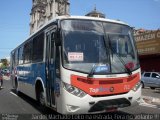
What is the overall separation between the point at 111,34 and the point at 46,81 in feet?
8.46

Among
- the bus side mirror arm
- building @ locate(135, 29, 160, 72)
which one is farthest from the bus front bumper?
building @ locate(135, 29, 160, 72)

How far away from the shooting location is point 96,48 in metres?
8.68

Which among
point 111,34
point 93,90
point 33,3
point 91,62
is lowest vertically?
point 93,90

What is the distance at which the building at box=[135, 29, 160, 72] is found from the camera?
37237 millimetres

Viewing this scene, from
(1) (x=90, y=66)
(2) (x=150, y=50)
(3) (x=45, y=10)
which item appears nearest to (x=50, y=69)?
(1) (x=90, y=66)

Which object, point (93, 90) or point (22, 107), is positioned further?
point (22, 107)

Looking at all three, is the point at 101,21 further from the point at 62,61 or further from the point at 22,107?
the point at 22,107

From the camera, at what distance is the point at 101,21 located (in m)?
9.23

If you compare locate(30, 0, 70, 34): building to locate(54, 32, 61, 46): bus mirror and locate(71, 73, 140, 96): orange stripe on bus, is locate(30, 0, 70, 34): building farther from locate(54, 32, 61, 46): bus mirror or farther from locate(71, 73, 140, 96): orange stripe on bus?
locate(71, 73, 140, 96): orange stripe on bus

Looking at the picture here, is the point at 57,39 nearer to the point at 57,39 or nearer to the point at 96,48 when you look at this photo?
the point at 57,39

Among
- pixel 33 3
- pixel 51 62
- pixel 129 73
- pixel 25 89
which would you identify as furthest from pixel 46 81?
pixel 33 3

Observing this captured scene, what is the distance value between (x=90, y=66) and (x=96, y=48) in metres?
0.62

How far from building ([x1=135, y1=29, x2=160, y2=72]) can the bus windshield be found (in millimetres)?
28243

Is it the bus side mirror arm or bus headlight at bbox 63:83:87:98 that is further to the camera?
the bus side mirror arm
